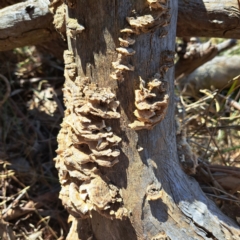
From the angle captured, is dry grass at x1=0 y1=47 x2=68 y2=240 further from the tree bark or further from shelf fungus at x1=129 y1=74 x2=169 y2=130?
the tree bark

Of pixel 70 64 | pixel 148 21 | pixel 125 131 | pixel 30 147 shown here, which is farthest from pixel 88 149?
pixel 30 147

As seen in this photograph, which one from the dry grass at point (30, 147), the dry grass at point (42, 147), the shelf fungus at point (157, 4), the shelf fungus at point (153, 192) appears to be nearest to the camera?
the shelf fungus at point (157, 4)

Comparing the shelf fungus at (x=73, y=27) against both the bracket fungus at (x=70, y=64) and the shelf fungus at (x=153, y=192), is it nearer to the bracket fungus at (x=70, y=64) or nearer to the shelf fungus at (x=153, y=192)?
the bracket fungus at (x=70, y=64)

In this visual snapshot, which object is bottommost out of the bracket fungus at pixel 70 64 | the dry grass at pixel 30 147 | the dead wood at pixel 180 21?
the dry grass at pixel 30 147

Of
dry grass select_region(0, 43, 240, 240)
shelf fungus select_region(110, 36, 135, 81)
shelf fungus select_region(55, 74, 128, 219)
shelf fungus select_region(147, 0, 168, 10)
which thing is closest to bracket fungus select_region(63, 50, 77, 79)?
shelf fungus select_region(55, 74, 128, 219)

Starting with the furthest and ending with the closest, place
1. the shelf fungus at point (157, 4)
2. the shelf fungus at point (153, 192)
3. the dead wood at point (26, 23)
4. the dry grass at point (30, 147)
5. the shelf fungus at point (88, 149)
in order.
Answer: the dry grass at point (30, 147)
the dead wood at point (26, 23)
the shelf fungus at point (153, 192)
the shelf fungus at point (88, 149)
the shelf fungus at point (157, 4)

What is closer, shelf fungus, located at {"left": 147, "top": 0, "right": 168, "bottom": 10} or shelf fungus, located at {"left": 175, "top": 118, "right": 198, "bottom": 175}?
shelf fungus, located at {"left": 147, "top": 0, "right": 168, "bottom": 10}

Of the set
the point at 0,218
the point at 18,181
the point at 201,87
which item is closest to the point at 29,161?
the point at 18,181

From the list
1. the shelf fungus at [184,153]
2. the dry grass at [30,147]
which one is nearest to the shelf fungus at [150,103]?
the shelf fungus at [184,153]
